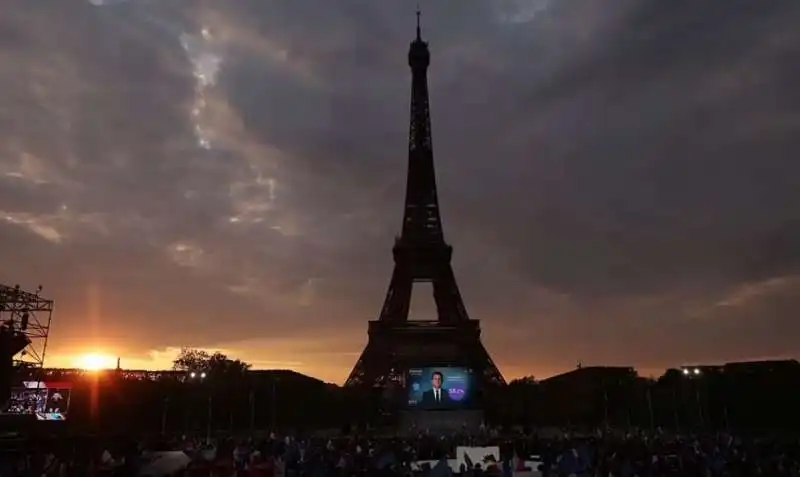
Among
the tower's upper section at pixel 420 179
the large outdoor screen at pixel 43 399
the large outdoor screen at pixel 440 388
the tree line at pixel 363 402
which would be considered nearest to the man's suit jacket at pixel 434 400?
the large outdoor screen at pixel 440 388

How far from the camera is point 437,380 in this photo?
204 feet

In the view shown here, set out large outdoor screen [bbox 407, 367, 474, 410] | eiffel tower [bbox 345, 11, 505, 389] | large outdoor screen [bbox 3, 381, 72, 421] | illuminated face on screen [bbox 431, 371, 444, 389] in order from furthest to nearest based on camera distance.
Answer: eiffel tower [bbox 345, 11, 505, 389]
large outdoor screen [bbox 407, 367, 474, 410]
illuminated face on screen [bbox 431, 371, 444, 389]
large outdoor screen [bbox 3, 381, 72, 421]

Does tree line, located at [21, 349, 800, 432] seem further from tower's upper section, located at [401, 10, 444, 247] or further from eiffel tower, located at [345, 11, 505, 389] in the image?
tower's upper section, located at [401, 10, 444, 247]

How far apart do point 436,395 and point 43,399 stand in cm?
3214

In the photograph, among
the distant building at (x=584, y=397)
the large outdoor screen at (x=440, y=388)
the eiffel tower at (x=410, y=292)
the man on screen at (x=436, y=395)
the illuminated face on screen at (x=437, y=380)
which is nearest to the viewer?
the illuminated face on screen at (x=437, y=380)

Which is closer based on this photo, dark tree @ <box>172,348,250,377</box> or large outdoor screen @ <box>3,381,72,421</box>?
large outdoor screen @ <box>3,381,72,421</box>

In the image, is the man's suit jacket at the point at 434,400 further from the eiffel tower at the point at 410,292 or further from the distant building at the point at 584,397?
the distant building at the point at 584,397

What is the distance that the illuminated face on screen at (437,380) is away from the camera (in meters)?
61.8

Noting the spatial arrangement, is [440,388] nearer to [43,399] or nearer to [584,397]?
[584,397]

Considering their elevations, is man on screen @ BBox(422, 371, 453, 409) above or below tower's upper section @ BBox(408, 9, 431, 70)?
below

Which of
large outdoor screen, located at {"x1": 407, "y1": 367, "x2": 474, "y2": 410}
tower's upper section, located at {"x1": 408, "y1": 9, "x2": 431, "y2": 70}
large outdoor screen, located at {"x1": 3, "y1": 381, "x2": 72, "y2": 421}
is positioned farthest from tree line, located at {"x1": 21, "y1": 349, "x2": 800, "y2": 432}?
tower's upper section, located at {"x1": 408, "y1": 9, "x2": 431, "y2": 70}

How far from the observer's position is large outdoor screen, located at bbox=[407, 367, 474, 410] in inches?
2463

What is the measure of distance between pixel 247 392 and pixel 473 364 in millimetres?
24760

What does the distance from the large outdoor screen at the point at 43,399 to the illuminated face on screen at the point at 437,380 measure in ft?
99.6
